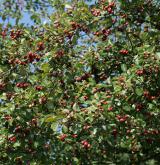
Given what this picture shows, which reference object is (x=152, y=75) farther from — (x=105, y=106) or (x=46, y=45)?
(x=46, y=45)

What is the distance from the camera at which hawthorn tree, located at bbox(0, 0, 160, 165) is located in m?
6.46

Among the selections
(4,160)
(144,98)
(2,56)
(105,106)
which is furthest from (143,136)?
(2,56)

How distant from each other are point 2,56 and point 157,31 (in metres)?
3.26

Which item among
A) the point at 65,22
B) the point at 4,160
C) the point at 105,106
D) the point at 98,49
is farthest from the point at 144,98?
the point at 4,160

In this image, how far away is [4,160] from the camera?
773 centimetres

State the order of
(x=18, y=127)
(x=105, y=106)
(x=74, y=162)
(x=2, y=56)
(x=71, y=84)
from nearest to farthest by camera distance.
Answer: (x=105, y=106) < (x=74, y=162) < (x=18, y=127) < (x=71, y=84) < (x=2, y=56)

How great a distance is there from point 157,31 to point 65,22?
70.3 inches

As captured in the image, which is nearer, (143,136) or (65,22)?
(143,136)

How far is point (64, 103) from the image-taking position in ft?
23.6

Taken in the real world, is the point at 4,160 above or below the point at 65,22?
below

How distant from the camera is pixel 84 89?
23.3ft

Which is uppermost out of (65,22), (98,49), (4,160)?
(65,22)

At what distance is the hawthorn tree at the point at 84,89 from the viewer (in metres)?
6.46

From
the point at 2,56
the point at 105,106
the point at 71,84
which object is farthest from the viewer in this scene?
A: the point at 2,56
